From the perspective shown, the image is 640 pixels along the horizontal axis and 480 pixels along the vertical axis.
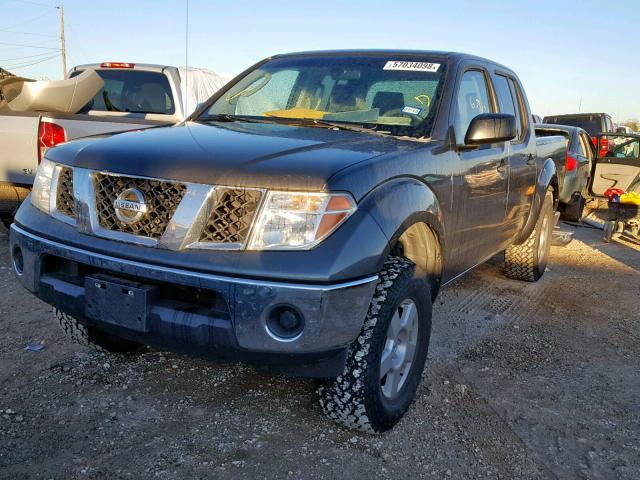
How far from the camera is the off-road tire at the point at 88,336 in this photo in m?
3.19

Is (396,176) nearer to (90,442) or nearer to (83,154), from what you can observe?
(83,154)

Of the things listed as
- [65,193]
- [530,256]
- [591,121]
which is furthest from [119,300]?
[591,121]

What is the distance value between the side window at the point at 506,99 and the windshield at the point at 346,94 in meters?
0.99

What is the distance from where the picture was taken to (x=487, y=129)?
3232 millimetres

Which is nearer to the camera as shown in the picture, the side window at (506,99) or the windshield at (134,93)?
the side window at (506,99)

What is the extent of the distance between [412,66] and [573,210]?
251 inches

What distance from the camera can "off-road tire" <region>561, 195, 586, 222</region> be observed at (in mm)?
8867

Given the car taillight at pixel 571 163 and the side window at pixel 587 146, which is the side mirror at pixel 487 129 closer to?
the car taillight at pixel 571 163

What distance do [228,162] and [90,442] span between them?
134 cm

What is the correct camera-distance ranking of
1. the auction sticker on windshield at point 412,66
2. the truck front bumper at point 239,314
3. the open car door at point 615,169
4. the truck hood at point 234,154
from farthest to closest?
1. the open car door at point 615,169
2. the auction sticker on windshield at point 412,66
3. the truck hood at point 234,154
4. the truck front bumper at point 239,314

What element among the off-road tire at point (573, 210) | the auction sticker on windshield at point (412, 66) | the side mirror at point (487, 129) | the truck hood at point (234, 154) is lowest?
the off-road tire at point (573, 210)

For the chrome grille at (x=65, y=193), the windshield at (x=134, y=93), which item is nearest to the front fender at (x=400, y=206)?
the chrome grille at (x=65, y=193)

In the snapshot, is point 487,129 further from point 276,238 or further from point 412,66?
point 276,238

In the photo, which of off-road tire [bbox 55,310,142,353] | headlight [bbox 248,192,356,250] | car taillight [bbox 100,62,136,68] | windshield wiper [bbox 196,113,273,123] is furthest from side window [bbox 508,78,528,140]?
car taillight [bbox 100,62,136,68]
